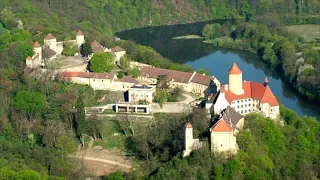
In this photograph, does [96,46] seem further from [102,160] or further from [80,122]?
[102,160]

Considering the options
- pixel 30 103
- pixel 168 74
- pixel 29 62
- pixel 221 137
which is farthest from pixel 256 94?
pixel 29 62

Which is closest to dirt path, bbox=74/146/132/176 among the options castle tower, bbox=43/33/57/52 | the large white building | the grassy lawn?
the large white building

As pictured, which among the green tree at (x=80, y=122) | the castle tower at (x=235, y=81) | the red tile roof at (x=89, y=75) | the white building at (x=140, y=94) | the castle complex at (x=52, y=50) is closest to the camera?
the castle tower at (x=235, y=81)

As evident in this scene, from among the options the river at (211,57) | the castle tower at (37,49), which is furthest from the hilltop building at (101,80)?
the river at (211,57)

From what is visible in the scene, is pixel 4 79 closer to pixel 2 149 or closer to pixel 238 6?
pixel 2 149

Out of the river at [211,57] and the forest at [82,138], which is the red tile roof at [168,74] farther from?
the river at [211,57]
